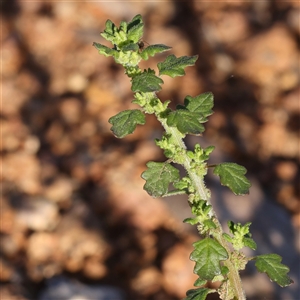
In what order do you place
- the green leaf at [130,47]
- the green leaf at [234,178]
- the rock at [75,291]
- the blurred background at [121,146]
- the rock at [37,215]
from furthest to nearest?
the rock at [37,215]
the blurred background at [121,146]
the rock at [75,291]
the green leaf at [234,178]
the green leaf at [130,47]

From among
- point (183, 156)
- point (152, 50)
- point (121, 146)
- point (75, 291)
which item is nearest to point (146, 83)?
point (152, 50)

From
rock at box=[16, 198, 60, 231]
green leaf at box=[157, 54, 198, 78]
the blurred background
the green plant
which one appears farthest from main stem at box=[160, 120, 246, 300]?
rock at box=[16, 198, 60, 231]

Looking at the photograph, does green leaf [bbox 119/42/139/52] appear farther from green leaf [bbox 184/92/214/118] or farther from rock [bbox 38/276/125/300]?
rock [bbox 38/276/125/300]

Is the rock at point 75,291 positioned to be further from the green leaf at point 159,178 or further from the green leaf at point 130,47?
the green leaf at point 130,47

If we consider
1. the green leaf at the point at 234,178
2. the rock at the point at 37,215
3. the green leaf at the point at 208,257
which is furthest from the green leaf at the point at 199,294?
the rock at the point at 37,215

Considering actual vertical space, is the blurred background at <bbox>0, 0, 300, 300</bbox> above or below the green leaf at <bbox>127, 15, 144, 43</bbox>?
above

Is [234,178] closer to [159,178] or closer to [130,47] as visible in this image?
[159,178]

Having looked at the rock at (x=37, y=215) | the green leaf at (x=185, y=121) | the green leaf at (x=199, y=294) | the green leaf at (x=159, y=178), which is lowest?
the green leaf at (x=199, y=294)
